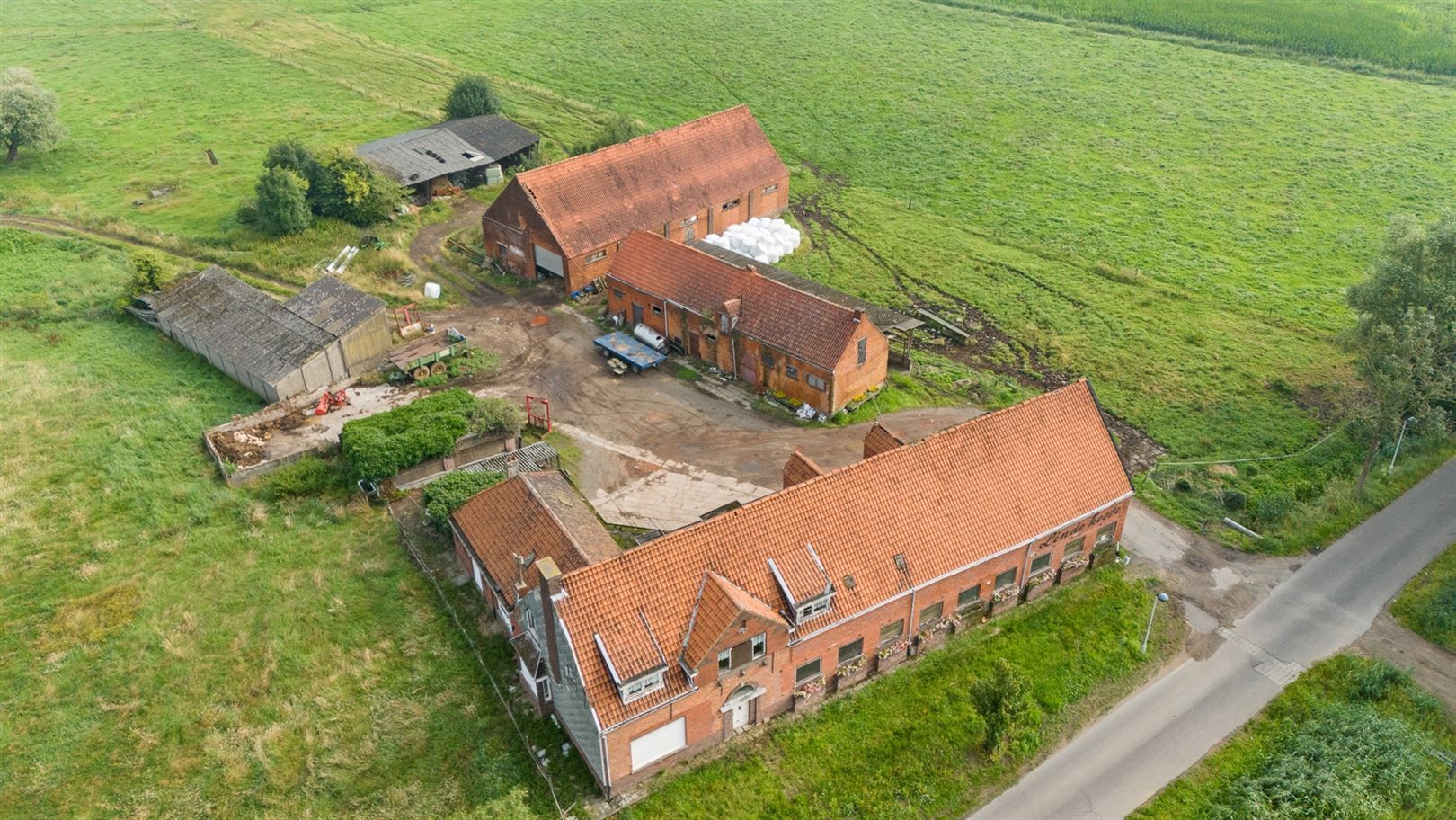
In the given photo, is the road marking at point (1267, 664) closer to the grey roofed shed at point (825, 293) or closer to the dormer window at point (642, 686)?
the dormer window at point (642, 686)

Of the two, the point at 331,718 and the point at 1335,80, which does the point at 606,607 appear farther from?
the point at 1335,80

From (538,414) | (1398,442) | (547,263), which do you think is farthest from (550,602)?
(1398,442)

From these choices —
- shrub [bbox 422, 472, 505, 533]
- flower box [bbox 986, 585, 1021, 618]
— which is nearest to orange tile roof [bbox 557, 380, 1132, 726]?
flower box [bbox 986, 585, 1021, 618]

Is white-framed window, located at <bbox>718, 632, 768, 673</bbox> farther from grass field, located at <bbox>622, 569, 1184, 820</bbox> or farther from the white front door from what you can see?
grass field, located at <bbox>622, 569, 1184, 820</bbox>

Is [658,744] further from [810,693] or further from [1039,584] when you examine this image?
[1039,584]

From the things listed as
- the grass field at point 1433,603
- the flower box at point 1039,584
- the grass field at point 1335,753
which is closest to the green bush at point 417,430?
the flower box at point 1039,584

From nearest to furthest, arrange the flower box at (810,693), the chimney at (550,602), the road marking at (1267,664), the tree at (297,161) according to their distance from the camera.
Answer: the chimney at (550,602) < the flower box at (810,693) < the road marking at (1267,664) < the tree at (297,161)
